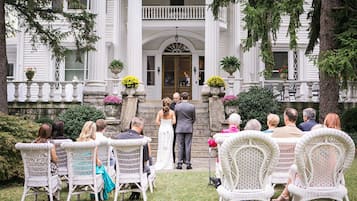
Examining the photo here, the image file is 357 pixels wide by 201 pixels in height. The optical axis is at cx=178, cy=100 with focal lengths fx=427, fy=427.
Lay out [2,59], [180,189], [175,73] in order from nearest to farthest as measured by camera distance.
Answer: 1. [180,189]
2. [2,59]
3. [175,73]

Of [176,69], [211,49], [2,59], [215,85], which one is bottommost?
[215,85]

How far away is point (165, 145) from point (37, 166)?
187 inches

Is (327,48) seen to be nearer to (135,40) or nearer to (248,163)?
(248,163)

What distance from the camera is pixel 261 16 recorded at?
9.76 m

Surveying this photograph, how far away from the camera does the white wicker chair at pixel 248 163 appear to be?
5.07 m

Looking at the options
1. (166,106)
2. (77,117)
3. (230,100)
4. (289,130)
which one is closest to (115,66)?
(77,117)

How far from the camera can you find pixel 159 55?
24469 millimetres

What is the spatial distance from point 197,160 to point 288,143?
7.04m

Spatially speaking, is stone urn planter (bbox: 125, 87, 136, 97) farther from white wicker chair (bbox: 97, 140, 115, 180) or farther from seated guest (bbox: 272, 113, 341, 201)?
seated guest (bbox: 272, 113, 341, 201)

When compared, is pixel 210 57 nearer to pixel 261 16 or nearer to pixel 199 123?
pixel 199 123

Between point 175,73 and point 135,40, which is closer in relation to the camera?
point 135,40

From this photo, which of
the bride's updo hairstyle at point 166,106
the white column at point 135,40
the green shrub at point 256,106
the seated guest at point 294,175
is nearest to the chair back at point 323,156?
the seated guest at point 294,175

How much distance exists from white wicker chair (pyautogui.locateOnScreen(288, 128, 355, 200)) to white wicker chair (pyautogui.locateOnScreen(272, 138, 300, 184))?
3.53ft

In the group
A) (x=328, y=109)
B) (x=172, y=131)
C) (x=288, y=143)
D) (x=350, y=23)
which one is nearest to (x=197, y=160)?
(x=172, y=131)
